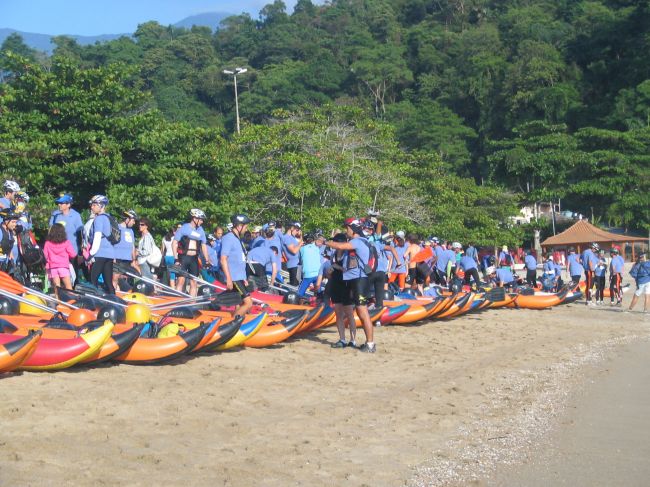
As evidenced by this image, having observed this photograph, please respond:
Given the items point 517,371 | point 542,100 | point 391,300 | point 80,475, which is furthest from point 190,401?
point 542,100

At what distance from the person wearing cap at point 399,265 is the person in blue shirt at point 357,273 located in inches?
233

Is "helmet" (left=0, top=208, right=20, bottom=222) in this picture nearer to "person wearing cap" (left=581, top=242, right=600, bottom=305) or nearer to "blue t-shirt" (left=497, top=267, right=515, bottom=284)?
"blue t-shirt" (left=497, top=267, right=515, bottom=284)

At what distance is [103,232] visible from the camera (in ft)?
38.9

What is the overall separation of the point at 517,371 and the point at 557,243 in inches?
1305

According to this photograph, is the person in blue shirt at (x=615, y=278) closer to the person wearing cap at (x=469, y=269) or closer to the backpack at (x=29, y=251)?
the person wearing cap at (x=469, y=269)

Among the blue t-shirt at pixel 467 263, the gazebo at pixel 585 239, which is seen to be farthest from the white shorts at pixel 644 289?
the gazebo at pixel 585 239

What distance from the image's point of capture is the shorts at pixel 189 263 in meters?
14.9

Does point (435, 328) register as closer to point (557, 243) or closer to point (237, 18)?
point (557, 243)

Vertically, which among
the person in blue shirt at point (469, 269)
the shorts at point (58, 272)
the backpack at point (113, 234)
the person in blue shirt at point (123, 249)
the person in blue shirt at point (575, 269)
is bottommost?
the person in blue shirt at point (575, 269)

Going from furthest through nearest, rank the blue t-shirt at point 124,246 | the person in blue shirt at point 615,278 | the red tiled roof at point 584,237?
the red tiled roof at point 584,237 < the person in blue shirt at point 615,278 < the blue t-shirt at point 124,246

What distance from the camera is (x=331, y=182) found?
98.3ft

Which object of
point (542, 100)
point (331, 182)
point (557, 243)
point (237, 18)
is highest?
point (237, 18)

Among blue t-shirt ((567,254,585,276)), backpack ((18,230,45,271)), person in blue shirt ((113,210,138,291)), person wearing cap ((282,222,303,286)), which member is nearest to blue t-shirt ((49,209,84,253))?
backpack ((18,230,45,271))

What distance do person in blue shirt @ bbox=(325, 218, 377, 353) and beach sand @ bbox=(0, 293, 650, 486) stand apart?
0.51 meters
